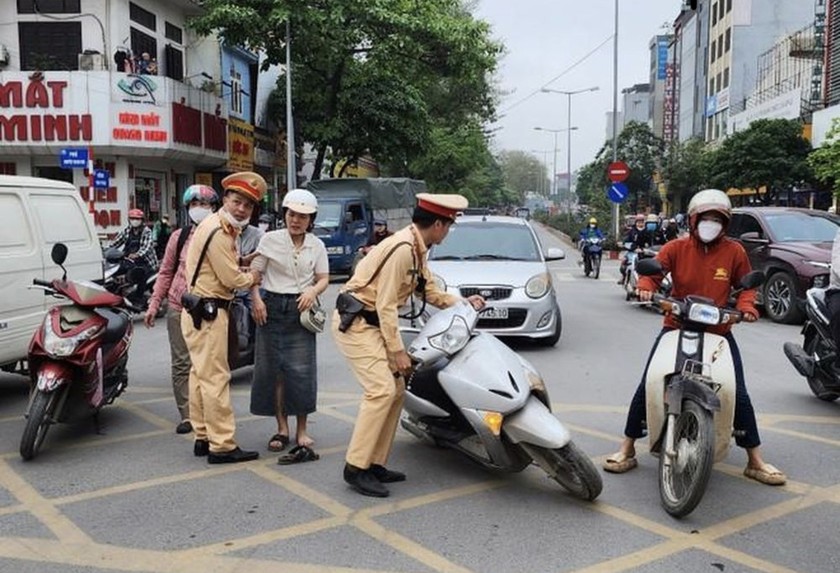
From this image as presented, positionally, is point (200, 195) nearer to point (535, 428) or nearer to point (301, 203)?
Result: point (301, 203)

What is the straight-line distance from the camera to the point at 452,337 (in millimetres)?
4348

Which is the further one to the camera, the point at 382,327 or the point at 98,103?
the point at 98,103

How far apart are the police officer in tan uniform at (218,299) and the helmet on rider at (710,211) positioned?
2490mm

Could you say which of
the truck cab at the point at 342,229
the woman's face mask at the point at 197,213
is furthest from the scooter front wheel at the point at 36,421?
the truck cab at the point at 342,229

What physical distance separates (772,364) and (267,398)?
5500mm

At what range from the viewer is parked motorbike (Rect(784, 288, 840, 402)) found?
6.14m

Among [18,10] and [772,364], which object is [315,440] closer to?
[772,364]

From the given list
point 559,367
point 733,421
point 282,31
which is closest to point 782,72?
point 282,31

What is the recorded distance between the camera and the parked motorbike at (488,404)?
4098 mm

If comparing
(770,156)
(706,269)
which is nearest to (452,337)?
(706,269)

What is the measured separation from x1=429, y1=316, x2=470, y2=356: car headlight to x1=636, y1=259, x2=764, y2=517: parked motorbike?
101 centimetres

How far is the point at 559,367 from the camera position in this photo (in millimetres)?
8023

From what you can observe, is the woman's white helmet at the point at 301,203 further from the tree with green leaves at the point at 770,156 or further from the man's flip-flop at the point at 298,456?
the tree with green leaves at the point at 770,156

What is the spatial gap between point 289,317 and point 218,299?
1.45ft
